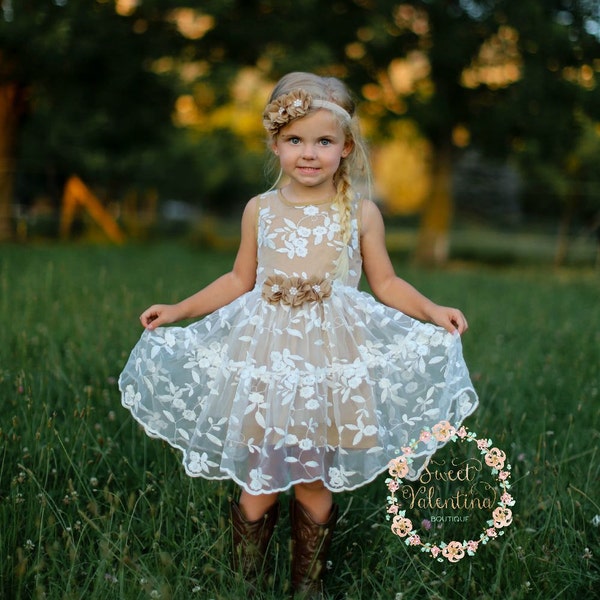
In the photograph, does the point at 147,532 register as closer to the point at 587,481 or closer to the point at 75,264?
the point at 587,481

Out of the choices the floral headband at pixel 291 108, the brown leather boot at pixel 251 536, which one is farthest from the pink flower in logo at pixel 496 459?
the floral headband at pixel 291 108

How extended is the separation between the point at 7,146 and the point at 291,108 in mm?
14392

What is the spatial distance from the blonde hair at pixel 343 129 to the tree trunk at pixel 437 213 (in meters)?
15.3

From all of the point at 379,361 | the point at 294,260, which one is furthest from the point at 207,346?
the point at 379,361

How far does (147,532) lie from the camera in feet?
8.74

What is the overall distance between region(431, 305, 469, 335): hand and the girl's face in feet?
2.06

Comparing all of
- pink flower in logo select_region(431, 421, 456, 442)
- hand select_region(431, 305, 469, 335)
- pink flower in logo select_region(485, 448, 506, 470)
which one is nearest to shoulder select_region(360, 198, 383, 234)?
hand select_region(431, 305, 469, 335)

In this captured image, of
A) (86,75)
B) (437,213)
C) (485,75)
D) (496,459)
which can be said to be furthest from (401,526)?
(437,213)

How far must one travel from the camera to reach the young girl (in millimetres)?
2543

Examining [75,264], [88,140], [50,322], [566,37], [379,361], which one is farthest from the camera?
[88,140]

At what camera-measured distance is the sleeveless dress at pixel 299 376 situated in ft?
8.31

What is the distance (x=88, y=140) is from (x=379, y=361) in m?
16.5

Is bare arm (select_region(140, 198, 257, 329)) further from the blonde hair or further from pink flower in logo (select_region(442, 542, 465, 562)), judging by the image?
pink flower in logo (select_region(442, 542, 465, 562))

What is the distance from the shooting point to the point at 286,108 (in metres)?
2.63
